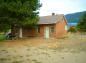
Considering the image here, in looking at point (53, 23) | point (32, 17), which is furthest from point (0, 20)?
point (53, 23)

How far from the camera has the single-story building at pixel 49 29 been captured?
42.3 metres

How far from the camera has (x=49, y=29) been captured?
42531mm

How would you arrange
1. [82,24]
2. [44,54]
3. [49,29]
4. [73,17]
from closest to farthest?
[44,54]
[49,29]
[82,24]
[73,17]

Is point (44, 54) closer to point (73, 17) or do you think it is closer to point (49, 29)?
point (49, 29)

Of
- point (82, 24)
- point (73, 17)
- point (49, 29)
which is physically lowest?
point (49, 29)

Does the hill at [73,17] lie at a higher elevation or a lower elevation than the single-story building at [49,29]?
higher

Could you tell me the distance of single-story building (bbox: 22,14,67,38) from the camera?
42.3 metres

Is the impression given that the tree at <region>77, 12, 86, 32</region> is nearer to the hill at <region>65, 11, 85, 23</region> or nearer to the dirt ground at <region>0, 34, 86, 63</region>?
the hill at <region>65, 11, 85, 23</region>

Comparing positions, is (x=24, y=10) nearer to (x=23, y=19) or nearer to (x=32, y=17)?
(x=23, y=19)

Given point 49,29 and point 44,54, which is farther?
point 49,29

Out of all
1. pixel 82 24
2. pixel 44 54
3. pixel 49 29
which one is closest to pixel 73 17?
pixel 82 24

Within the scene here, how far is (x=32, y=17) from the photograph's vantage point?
35844 mm

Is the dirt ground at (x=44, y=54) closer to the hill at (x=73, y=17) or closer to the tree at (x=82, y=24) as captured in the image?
the tree at (x=82, y=24)

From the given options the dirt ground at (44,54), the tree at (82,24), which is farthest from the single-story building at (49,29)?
the dirt ground at (44,54)
